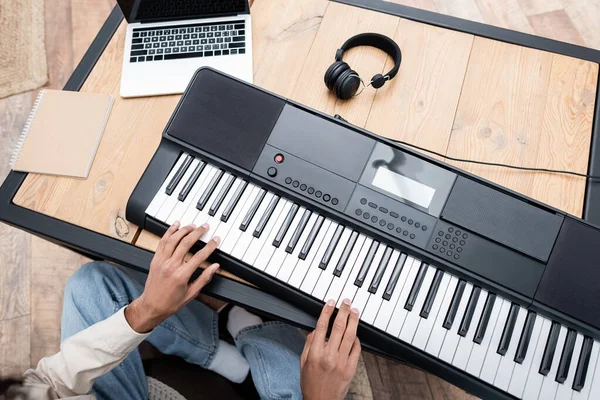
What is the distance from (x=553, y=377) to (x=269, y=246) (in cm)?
59

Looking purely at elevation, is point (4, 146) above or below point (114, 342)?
above

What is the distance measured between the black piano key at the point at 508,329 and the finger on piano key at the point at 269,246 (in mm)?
473

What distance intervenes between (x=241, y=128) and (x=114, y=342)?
1.74 feet

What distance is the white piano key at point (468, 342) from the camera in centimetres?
81

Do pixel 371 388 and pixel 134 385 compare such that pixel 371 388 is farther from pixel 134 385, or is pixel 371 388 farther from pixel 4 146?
pixel 4 146

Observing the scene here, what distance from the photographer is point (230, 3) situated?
3.54 ft

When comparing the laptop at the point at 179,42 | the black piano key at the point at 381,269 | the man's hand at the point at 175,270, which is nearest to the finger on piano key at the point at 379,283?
the black piano key at the point at 381,269

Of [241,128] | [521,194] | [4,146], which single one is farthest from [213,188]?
[4,146]

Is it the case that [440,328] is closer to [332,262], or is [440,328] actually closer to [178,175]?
[332,262]

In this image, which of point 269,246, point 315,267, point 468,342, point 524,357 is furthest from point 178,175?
point 524,357

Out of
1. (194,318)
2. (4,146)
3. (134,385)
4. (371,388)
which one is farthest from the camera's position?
(4,146)

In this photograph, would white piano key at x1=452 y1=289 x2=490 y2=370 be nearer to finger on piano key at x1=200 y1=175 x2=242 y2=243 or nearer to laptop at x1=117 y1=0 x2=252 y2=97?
finger on piano key at x1=200 y1=175 x2=242 y2=243

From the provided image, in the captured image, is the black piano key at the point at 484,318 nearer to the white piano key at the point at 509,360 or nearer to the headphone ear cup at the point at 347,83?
the white piano key at the point at 509,360

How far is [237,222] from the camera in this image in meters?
0.91
